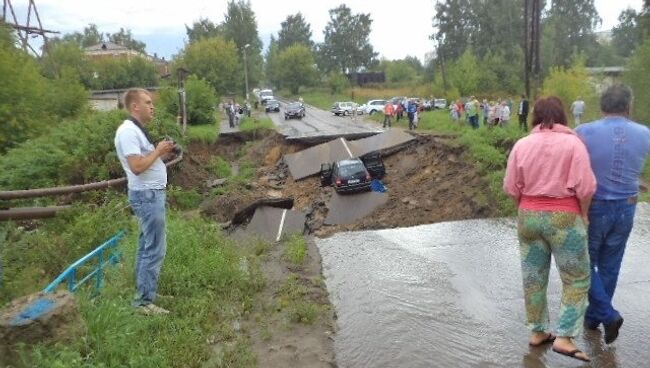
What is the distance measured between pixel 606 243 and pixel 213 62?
6513 cm

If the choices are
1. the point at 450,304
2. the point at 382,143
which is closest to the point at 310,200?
the point at 382,143

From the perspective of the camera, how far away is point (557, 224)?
3.68m

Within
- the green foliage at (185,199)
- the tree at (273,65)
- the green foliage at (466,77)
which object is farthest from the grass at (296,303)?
the tree at (273,65)

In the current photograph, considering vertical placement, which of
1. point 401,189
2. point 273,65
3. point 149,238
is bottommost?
point 401,189

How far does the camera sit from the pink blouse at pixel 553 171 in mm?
3629

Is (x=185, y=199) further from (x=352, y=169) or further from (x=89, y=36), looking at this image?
(x=89, y=36)

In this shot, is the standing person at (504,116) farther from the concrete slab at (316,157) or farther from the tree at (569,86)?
the tree at (569,86)

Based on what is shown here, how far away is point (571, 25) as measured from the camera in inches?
3142

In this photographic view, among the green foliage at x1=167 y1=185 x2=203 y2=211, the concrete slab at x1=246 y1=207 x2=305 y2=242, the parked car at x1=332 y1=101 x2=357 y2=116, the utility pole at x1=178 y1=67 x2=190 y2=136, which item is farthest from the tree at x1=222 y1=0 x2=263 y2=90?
the concrete slab at x1=246 y1=207 x2=305 y2=242

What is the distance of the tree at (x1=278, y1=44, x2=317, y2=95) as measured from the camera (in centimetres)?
9100

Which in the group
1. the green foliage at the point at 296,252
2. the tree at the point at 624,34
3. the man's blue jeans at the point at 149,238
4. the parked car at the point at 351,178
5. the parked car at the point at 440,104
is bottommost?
the parked car at the point at 351,178

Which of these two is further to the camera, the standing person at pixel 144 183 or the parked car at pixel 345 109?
the parked car at pixel 345 109

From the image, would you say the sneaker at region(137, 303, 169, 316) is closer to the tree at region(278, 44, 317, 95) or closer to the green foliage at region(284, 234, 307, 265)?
the green foliage at region(284, 234, 307, 265)

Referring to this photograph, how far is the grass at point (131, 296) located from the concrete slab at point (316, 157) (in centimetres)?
1327
